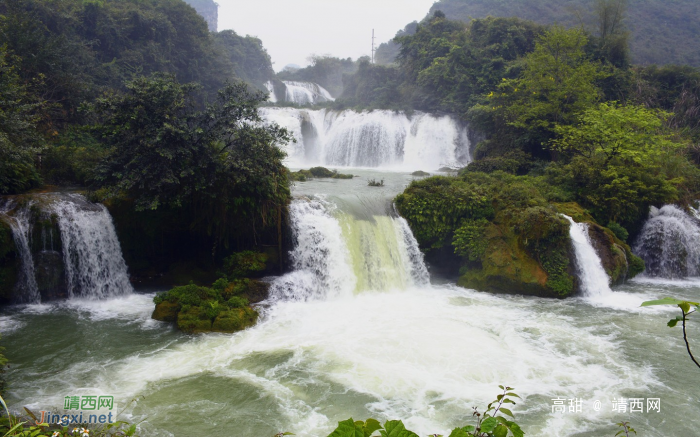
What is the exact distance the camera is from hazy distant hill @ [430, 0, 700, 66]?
40406mm

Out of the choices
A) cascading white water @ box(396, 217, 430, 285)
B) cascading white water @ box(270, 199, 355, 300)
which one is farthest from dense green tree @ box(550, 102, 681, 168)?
cascading white water @ box(270, 199, 355, 300)

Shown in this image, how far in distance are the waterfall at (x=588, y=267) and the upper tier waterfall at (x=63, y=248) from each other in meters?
12.2

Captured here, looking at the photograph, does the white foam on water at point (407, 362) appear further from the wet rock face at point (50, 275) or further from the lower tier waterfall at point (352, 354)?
the wet rock face at point (50, 275)

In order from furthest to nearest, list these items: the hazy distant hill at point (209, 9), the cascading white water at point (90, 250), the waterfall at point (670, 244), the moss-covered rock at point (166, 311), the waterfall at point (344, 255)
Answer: the hazy distant hill at point (209, 9) → the waterfall at point (670, 244) → the waterfall at point (344, 255) → the cascading white water at point (90, 250) → the moss-covered rock at point (166, 311)

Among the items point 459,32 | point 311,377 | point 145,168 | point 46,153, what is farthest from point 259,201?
point 459,32

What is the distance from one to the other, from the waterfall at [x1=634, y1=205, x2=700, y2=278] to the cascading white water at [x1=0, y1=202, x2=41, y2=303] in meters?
17.4

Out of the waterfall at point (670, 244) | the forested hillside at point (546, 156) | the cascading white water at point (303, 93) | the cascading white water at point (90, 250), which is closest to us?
the cascading white water at point (90, 250)

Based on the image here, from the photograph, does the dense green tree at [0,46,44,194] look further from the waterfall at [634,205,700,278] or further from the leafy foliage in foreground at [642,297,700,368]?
the waterfall at [634,205,700,278]

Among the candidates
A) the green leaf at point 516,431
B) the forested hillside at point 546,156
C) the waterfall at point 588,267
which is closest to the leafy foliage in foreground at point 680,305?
the green leaf at point 516,431

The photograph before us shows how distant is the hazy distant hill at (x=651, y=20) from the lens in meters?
40.4

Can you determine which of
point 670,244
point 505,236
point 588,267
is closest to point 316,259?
point 505,236

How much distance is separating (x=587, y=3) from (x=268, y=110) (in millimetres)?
41389

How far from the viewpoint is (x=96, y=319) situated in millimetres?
9336

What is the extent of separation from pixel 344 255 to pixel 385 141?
14953 millimetres
